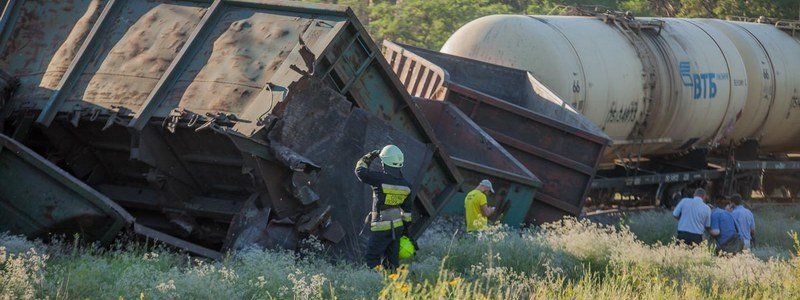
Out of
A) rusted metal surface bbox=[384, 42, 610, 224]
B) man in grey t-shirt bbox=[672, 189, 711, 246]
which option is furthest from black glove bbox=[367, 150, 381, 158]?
man in grey t-shirt bbox=[672, 189, 711, 246]

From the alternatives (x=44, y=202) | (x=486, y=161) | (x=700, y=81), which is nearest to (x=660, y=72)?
(x=700, y=81)

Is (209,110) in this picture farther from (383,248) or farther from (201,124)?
(383,248)

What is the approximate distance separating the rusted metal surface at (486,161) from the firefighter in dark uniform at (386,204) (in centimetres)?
292

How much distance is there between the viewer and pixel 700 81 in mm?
17328

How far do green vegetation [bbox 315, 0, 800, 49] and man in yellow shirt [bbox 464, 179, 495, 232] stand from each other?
11795mm

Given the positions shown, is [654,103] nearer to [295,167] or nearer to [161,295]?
[295,167]

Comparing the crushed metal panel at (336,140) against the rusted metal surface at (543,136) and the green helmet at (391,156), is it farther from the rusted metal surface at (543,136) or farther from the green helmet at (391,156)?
the rusted metal surface at (543,136)

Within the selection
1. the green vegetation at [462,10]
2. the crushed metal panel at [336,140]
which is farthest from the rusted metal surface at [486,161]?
the green vegetation at [462,10]

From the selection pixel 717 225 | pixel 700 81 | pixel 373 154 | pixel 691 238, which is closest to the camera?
pixel 373 154

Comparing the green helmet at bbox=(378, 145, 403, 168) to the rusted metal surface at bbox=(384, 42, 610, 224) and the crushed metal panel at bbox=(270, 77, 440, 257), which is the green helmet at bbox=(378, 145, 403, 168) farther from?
the rusted metal surface at bbox=(384, 42, 610, 224)

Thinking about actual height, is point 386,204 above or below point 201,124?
below

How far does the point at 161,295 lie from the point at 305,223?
2.13m

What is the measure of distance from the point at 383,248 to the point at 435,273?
1.45ft

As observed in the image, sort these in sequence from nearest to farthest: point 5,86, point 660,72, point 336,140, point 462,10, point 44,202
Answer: point 44,202, point 336,140, point 5,86, point 660,72, point 462,10
